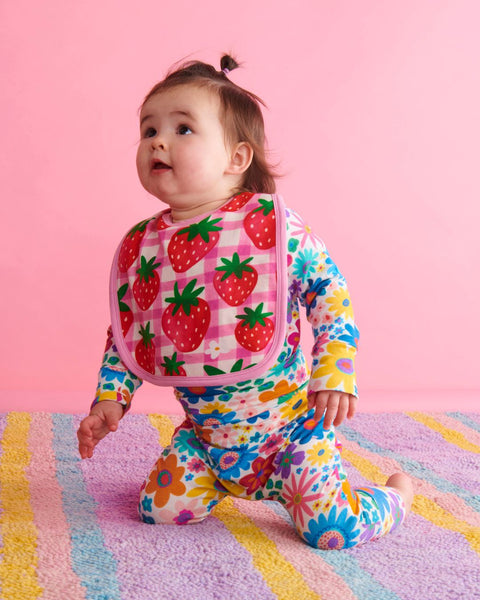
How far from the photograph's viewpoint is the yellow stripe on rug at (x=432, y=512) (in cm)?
103

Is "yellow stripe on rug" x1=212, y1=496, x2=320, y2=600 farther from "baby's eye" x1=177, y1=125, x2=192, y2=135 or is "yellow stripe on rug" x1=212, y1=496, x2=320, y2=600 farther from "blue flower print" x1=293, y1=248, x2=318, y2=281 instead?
"baby's eye" x1=177, y1=125, x2=192, y2=135

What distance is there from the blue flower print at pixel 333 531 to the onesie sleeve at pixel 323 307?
16cm

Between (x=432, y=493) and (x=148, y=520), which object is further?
(x=432, y=493)

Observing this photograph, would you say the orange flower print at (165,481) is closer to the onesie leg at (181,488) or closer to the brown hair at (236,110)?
the onesie leg at (181,488)

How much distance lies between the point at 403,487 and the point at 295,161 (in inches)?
44.1

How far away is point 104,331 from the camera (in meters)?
1.99

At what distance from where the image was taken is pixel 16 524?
0.98m

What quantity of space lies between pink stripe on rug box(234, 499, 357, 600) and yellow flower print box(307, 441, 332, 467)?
10 cm

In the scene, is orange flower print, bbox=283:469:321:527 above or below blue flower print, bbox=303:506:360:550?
above

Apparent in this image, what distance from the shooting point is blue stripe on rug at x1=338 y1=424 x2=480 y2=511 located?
47.3 inches

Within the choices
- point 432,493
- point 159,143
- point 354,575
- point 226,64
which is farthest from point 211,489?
point 226,64

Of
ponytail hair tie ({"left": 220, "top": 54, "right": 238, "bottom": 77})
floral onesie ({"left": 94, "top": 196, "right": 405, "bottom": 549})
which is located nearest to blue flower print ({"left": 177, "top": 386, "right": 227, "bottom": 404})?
floral onesie ({"left": 94, "top": 196, "right": 405, "bottom": 549})

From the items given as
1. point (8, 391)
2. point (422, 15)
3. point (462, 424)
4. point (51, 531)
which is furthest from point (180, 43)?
point (51, 531)

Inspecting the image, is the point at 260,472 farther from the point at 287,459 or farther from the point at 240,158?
the point at 240,158
